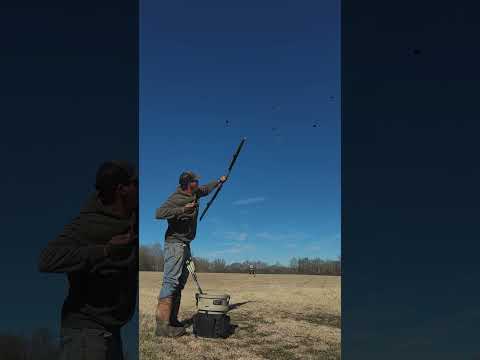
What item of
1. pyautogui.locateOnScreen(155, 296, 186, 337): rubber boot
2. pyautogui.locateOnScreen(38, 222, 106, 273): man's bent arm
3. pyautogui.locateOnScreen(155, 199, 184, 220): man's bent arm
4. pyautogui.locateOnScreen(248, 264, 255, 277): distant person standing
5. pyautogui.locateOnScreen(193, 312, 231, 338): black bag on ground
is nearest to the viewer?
pyautogui.locateOnScreen(38, 222, 106, 273): man's bent arm

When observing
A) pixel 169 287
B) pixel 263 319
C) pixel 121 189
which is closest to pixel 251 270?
pixel 263 319

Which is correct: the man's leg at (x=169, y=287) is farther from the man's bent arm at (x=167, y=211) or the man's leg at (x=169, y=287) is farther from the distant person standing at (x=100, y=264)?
the distant person standing at (x=100, y=264)

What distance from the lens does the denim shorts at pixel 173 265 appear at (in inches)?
249

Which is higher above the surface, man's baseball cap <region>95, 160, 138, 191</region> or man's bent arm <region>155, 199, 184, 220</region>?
man's baseball cap <region>95, 160, 138, 191</region>

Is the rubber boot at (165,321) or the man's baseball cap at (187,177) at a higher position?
the man's baseball cap at (187,177)

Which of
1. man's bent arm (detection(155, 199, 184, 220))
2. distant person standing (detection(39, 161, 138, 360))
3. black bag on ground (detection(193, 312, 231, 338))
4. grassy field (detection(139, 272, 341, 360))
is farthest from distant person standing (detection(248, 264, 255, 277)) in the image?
distant person standing (detection(39, 161, 138, 360))

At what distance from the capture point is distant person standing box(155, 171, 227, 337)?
20.6ft

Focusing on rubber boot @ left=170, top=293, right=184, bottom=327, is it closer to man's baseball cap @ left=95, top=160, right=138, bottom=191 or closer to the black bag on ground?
the black bag on ground

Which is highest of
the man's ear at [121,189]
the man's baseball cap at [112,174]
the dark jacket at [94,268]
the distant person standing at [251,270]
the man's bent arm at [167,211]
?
the man's baseball cap at [112,174]

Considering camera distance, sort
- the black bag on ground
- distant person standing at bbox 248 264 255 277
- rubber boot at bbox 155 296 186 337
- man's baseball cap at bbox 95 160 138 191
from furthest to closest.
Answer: distant person standing at bbox 248 264 255 277 → the black bag on ground → rubber boot at bbox 155 296 186 337 → man's baseball cap at bbox 95 160 138 191

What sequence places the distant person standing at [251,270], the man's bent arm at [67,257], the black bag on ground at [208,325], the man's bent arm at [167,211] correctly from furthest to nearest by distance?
the distant person standing at [251,270] < the black bag on ground at [208,325] < the man's bent arm at [167,211] < the man's bent arm at [67,257]

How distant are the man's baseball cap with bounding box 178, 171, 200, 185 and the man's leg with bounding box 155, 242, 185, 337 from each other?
0.85 metres

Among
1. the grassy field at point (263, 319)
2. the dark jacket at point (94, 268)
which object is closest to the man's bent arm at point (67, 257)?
the dark jacket at point (94, 268)

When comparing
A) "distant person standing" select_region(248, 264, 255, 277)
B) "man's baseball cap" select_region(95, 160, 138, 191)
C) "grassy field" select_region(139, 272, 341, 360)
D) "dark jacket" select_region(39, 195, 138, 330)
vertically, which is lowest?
"grassy field" select_region(139, 272, 341, 360)
